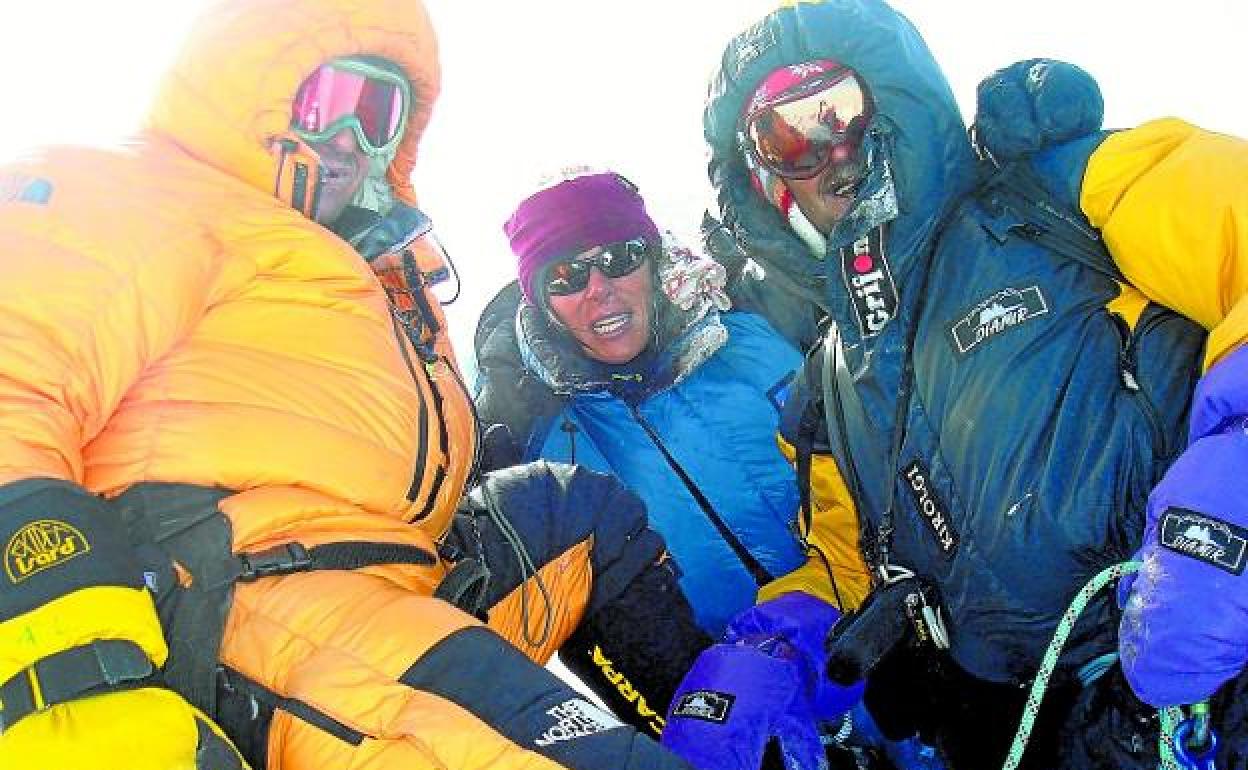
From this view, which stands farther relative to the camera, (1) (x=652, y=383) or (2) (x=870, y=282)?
(1) (x=652, y=383)

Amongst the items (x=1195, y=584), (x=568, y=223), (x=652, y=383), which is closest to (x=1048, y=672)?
(x=1195, y=584)

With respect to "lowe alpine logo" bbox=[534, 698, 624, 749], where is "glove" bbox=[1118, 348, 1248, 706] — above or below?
above

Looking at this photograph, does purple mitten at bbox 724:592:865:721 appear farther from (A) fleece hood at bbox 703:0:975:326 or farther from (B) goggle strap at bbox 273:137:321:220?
(B) goggle strap at bbox 273:137:321:220

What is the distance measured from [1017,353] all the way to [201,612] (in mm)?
1489

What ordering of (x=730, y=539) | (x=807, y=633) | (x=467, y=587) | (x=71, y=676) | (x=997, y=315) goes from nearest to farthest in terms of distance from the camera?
1. (x=71, y=676)
2. (x=997, y=315)
3. (x=467, y=587)
4. (x=807, y=633)
5. (x=730, y=539)

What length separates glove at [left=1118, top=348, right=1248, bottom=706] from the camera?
142 centimetres

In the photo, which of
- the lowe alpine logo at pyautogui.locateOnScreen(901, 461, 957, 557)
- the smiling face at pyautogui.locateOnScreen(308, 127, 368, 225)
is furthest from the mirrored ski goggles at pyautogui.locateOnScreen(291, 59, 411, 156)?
the lowe alpine logo at pyautogui.locateOnScreen(901, 461, 957, 557)

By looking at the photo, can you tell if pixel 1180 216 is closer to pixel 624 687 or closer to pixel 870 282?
pixel 870 282

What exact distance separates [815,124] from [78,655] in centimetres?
168

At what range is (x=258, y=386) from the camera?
1.84 metres

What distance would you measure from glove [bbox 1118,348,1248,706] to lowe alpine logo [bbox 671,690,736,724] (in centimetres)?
93

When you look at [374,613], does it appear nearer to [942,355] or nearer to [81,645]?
[81,645]

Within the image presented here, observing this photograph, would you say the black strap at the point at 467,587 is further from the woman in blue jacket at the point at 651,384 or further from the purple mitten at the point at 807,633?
the woman in blue jacket at the point at 651,384

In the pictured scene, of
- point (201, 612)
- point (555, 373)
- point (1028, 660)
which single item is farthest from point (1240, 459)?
point (555, 373)
